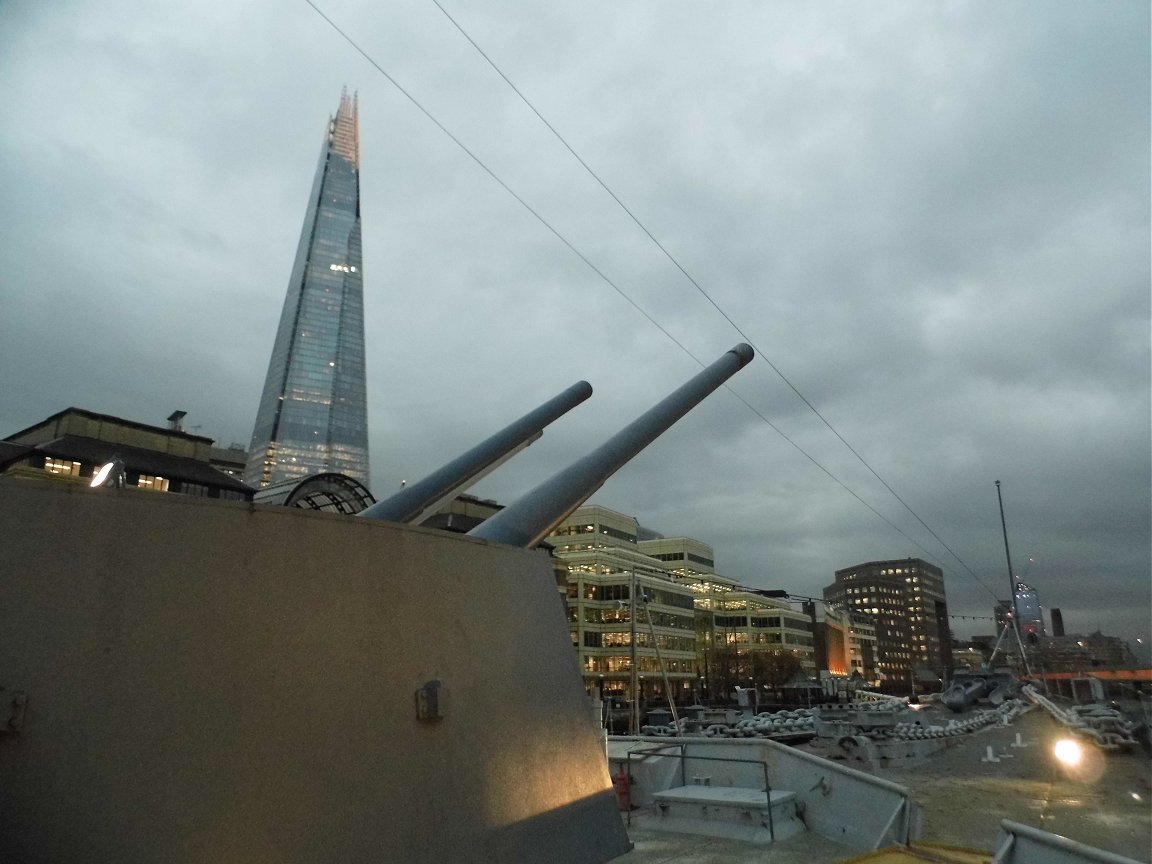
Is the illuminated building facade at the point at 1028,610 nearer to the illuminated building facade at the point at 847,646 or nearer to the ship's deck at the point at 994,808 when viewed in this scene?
the illuminated building facade at the point at 847,646

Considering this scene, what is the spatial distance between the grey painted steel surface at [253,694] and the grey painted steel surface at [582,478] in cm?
90

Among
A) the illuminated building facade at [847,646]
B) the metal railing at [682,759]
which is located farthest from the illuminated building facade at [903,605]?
the metal railing at [682,759]

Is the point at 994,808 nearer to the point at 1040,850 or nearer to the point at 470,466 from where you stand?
the point at 1040,850

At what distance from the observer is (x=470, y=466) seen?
6191 millimetres

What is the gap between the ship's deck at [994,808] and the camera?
5945 mm

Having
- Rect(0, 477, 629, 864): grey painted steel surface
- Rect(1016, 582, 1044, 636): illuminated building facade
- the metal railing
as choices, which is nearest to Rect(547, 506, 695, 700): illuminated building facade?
Rect(1016, 582, 1044, 636): illuminated building facade

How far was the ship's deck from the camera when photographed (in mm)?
5945

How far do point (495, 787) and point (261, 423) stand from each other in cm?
13783

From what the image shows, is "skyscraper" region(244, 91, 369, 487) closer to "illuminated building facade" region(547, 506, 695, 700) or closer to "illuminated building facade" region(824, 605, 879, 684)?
"illuminated building facade" region(547, 506, 695, 700)

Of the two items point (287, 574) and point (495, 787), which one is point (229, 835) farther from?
point (495, 787)

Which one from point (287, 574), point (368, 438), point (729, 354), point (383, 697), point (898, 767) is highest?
point (368, 438)

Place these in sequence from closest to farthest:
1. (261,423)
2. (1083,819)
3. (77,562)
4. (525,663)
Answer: (77,562) → (525,663) → (1083,819) → (261,423)

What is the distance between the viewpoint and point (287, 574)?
2.95 meters

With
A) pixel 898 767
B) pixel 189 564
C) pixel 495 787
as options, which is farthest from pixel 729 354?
pixel 898 767
